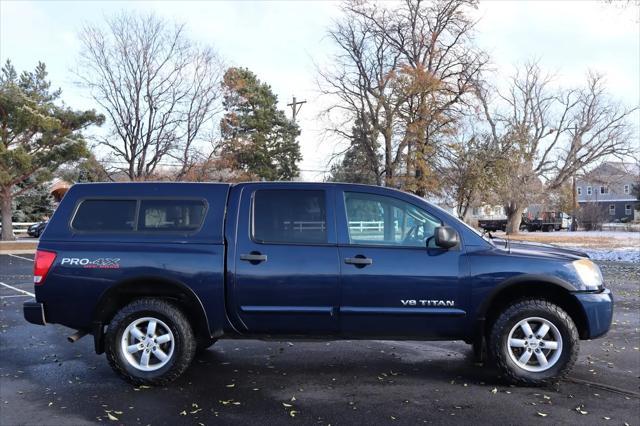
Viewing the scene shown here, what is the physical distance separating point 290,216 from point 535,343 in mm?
2548

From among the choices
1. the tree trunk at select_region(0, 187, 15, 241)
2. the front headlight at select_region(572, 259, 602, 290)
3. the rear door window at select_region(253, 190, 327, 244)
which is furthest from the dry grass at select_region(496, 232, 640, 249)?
the tree trunk at select_region(0, 187, 15, 241)

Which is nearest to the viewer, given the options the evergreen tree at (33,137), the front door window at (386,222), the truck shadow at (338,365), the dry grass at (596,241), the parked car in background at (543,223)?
the front door window at (386,222)

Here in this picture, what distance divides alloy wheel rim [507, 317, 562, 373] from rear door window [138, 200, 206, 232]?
3.13 metres

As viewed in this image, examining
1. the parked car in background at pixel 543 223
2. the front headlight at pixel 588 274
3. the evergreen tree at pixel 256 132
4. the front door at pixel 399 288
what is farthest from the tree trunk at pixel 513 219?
the front door at pixel 399 288

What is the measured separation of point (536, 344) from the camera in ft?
15.8

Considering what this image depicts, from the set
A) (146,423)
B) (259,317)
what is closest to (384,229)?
(259,317)

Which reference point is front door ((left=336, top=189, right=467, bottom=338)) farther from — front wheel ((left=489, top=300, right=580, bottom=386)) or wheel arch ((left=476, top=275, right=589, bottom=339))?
front wheel ((left=489, top=300, right=580, bottom=386))

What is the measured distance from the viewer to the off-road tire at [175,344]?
4.84 metres

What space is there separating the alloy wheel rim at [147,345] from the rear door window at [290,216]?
1256mm

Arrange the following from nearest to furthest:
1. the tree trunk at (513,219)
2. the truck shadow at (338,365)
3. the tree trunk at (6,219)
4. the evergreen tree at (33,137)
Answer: the truck shadow at (338,365) < the evergreen tree at (33,137) < the tree trunk at (6,219) < the tree trunk at (513,219)

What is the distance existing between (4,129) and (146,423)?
99.4ft

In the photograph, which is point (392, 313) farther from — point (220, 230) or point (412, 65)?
point (412, 65)

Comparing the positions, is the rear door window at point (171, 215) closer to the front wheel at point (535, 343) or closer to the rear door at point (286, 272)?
the rear door at point (286, 272)

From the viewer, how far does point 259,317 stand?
488 centimetres
